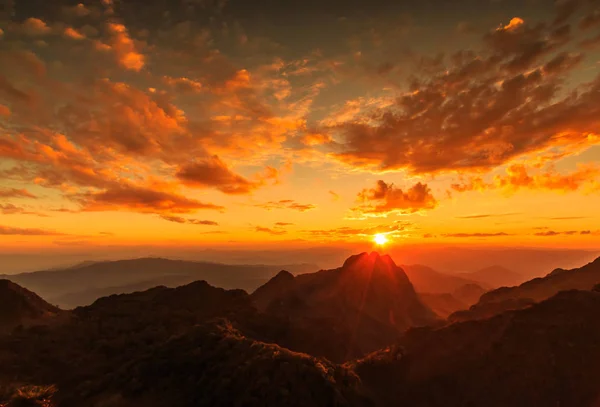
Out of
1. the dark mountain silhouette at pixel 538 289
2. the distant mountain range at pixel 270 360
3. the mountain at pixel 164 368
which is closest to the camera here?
the mountain at pixel 164 368

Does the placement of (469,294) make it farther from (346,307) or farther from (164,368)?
(164,368)

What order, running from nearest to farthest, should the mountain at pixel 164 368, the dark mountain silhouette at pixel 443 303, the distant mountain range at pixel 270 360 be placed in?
the mountain at pixel 164 368 < the distant mountain range at pixel 270 360 < the dark mountain silhouette at pixel 443 303

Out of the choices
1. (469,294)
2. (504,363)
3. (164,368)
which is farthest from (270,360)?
(469,294)

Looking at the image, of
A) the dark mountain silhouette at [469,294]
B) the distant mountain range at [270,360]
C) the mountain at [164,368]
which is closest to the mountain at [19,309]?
the distant mountain range at [270,360]

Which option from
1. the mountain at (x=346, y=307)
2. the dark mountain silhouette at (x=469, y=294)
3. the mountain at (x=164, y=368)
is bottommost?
the dark mountain silhouette at (x=469, y=294)

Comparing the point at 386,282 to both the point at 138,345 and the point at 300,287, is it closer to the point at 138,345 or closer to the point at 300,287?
the point at 300,287

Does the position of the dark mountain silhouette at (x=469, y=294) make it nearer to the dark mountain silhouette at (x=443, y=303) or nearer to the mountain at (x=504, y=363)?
the dark mountain silhouette at (x=443, y=303)

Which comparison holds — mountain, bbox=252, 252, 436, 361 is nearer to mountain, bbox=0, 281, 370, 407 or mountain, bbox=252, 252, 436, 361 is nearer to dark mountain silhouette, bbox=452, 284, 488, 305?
mountain, bbox=0, 281, 370, 407

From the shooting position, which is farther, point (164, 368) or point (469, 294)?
point (469, 294)
